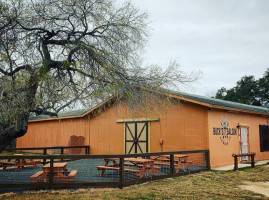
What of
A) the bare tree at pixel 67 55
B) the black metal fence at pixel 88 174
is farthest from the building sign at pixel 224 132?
the bare tree at pixel 67 55

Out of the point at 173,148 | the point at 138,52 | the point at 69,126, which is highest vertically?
the point at 138,52

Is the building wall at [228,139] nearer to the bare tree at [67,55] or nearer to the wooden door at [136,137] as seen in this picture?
the wooden door at [136,137]


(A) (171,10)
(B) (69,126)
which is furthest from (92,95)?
(B) (69,126)

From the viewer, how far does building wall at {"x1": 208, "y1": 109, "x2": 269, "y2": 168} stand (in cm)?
1095

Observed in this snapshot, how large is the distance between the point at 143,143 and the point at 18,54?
7.48m

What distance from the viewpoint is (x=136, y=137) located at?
43.0 ft

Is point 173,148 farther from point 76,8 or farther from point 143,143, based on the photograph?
point 76,8

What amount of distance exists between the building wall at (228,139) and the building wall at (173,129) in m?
0.40

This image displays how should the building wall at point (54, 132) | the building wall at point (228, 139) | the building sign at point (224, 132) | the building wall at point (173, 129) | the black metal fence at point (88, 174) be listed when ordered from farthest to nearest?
the building wall at point (54, 132), the building sign at point (224, 132), the building wall at point (173, 129), the building wall at point (228, 139), the black metal fence at point (88, 174)

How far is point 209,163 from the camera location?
10.4m

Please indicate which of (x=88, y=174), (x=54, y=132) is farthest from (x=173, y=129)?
(x=54, y=132)

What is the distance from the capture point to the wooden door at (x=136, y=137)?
12773 millimetres

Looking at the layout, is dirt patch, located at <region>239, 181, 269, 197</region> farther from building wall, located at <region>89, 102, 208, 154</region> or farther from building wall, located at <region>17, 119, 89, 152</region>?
building wall, located at <region>17, 119, 89, 152</region>

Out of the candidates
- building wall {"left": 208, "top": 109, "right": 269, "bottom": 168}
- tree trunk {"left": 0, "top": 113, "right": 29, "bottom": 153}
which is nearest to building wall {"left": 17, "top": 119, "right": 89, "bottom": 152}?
building wall {"left": 208, "top": 109, "right": 269, "bottom": 168}
